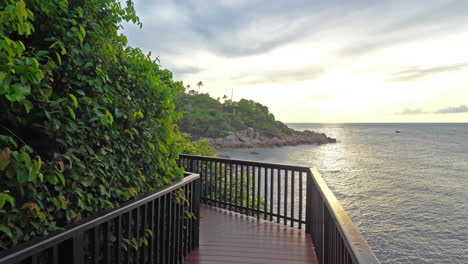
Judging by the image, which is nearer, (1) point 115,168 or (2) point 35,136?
(2) point 35,136

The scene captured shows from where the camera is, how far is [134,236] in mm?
2100

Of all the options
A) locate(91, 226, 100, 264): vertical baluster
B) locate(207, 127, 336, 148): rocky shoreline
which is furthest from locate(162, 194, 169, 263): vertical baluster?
locate(207, 127, 336, 148): rocky shoreline

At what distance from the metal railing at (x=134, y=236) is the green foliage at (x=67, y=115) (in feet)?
0.40

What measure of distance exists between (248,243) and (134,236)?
1.93m

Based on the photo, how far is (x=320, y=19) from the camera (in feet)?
33.3

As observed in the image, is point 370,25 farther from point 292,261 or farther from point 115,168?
point 115,168

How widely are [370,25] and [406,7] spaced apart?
222 cm

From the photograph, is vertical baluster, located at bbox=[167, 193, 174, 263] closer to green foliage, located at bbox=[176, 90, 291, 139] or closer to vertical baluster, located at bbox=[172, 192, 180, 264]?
vertical baluster, located at bbox=[172, 192, 180, 264]

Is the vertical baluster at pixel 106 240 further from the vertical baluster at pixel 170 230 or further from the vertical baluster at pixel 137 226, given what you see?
the vertical baluster at pixel 170 230

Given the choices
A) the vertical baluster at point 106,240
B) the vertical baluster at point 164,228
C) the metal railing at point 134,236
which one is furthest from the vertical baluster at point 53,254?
the vertical baluster at point 164,228

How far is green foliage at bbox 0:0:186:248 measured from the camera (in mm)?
1165

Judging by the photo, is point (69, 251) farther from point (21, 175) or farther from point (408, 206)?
point (408, 206)

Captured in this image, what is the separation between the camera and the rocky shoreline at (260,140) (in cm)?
4591

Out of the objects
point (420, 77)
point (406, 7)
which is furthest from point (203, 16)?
point (420, 77)
